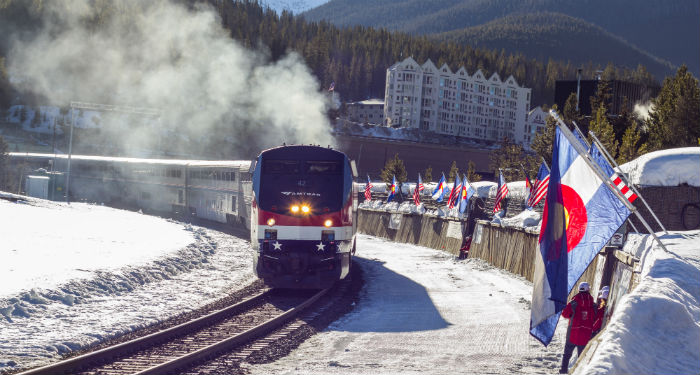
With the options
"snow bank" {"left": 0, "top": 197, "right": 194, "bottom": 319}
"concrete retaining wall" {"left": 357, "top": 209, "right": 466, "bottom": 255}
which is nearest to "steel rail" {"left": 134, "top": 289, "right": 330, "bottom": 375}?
"snow bank" {"left": 0, "top": 197, "right": 194, "bottom": 319}

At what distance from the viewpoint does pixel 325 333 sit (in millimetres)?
13773

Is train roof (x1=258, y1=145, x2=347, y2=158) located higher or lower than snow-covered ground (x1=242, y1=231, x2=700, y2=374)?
higher

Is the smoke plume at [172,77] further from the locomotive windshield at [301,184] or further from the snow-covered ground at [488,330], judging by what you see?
the snow-covered ground at [488,330]

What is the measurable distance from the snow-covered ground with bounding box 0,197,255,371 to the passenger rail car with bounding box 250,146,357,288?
1888 millimetres

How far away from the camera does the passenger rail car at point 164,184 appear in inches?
1412

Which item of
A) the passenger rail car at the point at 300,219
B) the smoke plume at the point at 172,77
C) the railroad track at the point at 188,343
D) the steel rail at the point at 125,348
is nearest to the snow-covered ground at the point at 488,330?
the railroad track at the point at 188,343

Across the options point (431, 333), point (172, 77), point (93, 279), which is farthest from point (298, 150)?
point (172, 77)

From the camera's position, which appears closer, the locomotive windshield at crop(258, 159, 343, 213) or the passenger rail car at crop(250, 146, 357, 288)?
the passenger rail car at crop(250, 146, 357, 288)

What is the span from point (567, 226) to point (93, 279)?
11.7 m

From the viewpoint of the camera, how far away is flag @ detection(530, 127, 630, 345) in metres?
8.84

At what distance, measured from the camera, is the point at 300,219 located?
18.2 metres

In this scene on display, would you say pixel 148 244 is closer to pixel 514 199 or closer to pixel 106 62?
pixel 514 199

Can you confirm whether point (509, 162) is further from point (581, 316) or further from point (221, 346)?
point (581, 316)

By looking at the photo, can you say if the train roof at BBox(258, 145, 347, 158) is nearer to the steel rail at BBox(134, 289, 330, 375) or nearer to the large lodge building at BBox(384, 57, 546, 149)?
the steel rail at BBox(134, 289, 330, 375)
